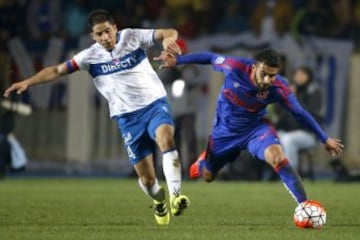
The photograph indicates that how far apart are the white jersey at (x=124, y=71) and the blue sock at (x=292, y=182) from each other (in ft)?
4.90

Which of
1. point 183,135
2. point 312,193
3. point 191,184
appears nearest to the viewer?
point 312,193

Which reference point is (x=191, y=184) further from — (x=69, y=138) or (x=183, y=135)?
(x=69, y=138)

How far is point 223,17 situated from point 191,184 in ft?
15.9

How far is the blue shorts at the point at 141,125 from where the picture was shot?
12.1 meters

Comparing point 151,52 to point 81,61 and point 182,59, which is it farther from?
point 182,59

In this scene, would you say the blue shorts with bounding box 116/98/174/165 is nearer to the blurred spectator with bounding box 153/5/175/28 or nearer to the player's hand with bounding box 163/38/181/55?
the player's hand with bounding box 163/38/181/55

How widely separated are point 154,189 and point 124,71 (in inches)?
48.6

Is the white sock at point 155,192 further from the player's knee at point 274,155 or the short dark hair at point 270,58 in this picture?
the short dark hair at point 270,58

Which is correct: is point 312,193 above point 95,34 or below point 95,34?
below

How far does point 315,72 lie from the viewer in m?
23.5

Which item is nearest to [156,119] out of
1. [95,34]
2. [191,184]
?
[95,34]

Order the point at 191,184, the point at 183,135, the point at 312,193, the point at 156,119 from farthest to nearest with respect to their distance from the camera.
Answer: the point at 183,135 < the point at 191,184 < the point at 312,193 < the point at 156,119

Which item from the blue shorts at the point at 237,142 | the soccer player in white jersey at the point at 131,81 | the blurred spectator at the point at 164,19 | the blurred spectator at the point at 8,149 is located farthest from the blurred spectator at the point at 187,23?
the soccer player in white jersey at the point at 131,81

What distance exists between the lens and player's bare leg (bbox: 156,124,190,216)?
37.1 ft
